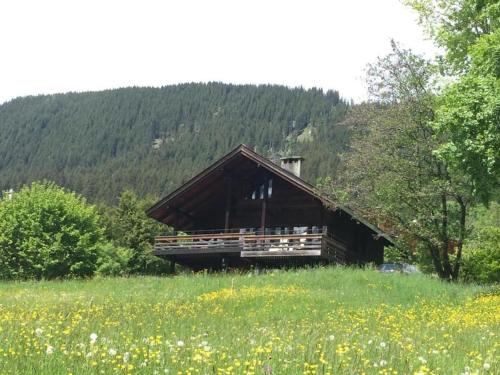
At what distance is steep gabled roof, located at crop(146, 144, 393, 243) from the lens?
3875 centimetres

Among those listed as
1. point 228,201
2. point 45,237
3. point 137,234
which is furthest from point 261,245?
point 137,234

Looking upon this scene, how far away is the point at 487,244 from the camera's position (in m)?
42.4

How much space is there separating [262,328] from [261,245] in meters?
27.2

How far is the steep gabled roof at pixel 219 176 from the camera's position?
38750 mm

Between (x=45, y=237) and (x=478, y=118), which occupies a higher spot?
(x=478, y=118)

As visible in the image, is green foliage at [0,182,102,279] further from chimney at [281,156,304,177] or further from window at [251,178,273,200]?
chimney at [281,156,304,177]

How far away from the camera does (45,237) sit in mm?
53938

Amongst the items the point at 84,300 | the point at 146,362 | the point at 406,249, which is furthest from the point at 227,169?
the point at 146,362

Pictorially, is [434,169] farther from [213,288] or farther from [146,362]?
[146,362]

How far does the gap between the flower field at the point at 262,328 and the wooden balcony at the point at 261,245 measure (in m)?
7.70

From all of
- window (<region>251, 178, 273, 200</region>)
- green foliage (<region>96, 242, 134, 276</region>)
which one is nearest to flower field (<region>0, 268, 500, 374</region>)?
window (<region>251, 178, 273, 200</region>)

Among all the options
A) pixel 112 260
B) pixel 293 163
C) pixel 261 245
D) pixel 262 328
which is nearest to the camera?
pixel 262 328

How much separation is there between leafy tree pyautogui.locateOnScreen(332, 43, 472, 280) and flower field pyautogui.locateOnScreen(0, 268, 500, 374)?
241 inches

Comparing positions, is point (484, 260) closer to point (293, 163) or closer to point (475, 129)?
point (293, 163)
